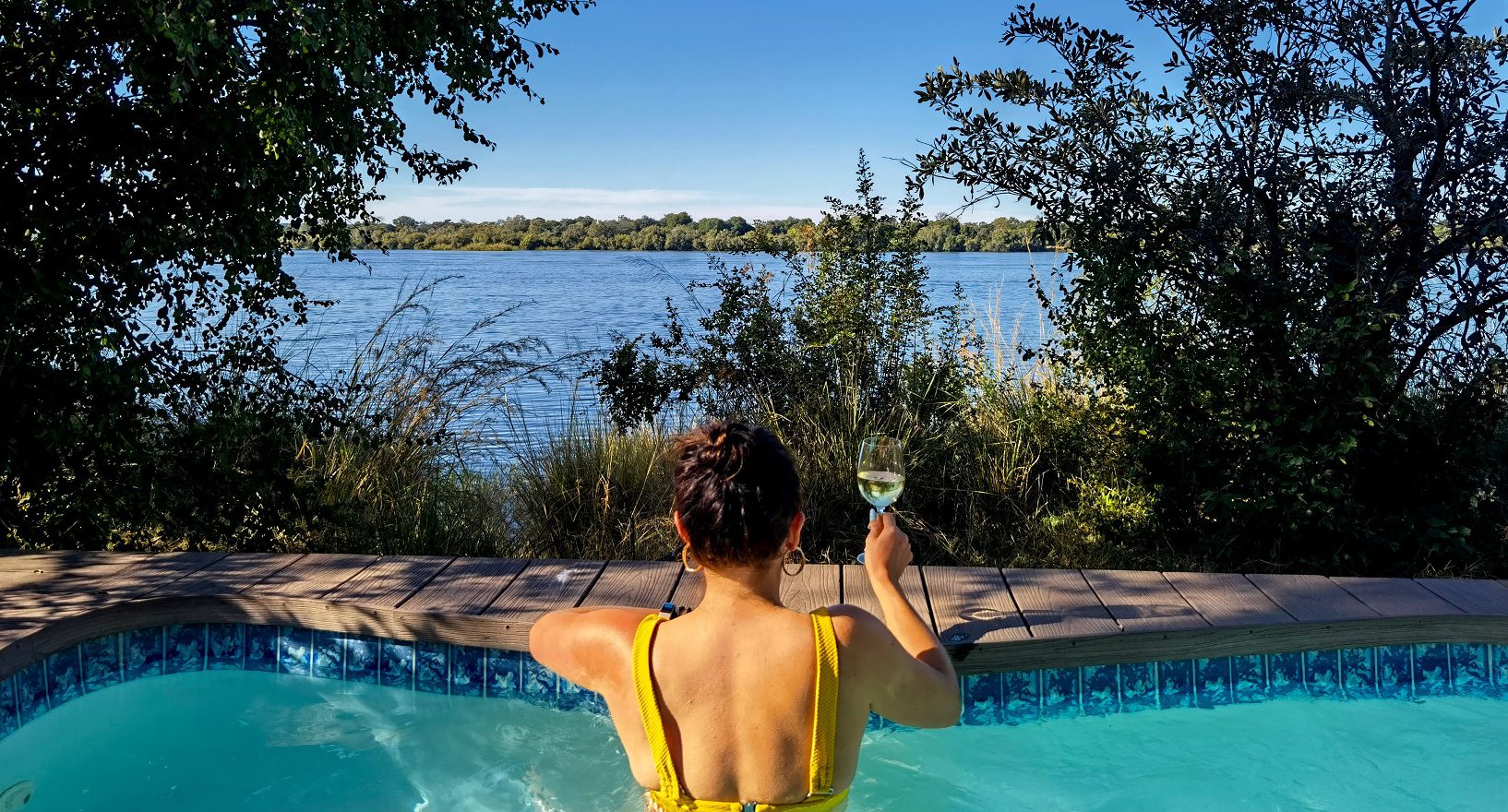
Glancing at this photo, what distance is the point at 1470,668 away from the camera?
3113 millimetres

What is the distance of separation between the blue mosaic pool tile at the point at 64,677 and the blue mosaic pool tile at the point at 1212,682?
3.19 meters

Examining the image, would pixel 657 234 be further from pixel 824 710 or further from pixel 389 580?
pixel 824 710

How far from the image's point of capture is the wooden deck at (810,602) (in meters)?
2.92

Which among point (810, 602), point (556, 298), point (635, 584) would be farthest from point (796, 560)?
point (556, 298)

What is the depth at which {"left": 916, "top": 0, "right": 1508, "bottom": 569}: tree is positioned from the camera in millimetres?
3916

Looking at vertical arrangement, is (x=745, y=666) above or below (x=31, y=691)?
above

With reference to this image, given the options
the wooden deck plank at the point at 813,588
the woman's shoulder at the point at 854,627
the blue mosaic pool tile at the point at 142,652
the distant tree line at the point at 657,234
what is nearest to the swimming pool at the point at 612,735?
the blue mosaic pool tile at the point at 142,652

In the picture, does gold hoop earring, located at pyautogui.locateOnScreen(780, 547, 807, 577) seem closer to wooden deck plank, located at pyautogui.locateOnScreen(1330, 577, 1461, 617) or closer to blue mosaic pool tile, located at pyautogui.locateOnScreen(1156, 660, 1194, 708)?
blue mosaic pool tile, located at pyautogui.locateOnScreen(1156, 660, 1194, 708)

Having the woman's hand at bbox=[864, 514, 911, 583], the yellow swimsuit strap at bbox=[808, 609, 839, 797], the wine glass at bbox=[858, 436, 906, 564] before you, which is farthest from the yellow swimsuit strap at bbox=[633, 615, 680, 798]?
the wine glass at bbox=[858, 436, 906, 564]

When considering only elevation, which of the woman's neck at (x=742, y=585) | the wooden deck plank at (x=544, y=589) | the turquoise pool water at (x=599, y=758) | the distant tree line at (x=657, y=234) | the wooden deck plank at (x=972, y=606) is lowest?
the turquoise pool water at (x=599, y=758)

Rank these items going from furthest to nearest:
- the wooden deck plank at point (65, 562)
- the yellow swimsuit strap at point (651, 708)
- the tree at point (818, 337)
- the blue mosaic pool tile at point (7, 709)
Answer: the tree at point (818, 337), the wooden deck plank at point (65, 562), the blue mosaic pool tile at point (7, 709), the yellow swimsuit strap at point (651, 708)

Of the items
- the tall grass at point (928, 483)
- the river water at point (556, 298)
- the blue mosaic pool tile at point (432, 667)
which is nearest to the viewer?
the blue mosaic pool tile at point (432, 667)

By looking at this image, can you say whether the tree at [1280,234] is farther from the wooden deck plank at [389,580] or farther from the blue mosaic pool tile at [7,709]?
the blue mosaic pool tile at [7,709]

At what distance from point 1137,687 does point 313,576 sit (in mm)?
2543
